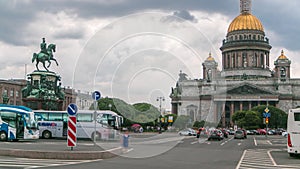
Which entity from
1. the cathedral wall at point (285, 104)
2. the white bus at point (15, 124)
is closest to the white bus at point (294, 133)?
the white bus at point (15, 124)

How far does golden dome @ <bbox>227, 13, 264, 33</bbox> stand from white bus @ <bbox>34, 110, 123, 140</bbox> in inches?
4736

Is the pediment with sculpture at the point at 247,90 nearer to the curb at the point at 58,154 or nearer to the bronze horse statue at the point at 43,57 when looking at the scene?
the bronze horse statue at the point at 43,57

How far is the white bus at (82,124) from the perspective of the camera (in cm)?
4628

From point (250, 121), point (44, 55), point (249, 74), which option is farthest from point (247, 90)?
point (44, 55)

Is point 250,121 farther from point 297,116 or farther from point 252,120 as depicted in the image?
point 297,116

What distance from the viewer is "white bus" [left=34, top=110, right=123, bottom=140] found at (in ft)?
152

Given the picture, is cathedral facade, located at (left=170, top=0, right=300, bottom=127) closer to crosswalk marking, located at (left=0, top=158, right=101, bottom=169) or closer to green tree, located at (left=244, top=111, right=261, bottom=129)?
green tree, located at (left=244, top=111, right=261, bottom=129)

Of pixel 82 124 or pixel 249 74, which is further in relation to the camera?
pixel 249 74

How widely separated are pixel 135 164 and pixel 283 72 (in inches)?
5913

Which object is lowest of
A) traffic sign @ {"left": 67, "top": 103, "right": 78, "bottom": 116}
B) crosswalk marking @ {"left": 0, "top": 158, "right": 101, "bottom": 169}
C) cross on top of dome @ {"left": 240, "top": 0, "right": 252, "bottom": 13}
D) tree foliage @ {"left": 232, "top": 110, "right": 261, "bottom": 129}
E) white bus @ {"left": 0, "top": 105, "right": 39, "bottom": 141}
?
tree foliage @ {"left": 232, "top": 110, "right": 261, "bottom": 129}

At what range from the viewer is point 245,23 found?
161 metres

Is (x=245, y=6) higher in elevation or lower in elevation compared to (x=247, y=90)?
higher

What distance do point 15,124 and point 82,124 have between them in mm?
9742

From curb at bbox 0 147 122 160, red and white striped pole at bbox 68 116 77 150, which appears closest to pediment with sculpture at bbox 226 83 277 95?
red and white striped pole at bbox 68 116 77 150
